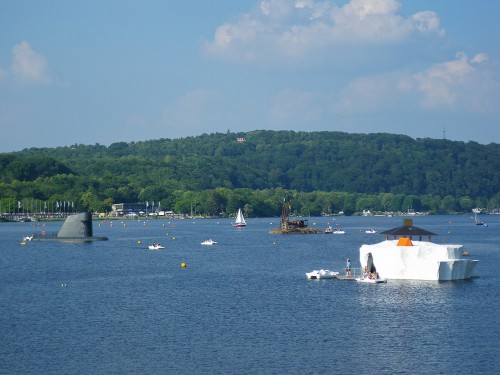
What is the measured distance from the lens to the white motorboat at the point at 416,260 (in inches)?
2977

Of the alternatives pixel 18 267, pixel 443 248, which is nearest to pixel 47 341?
pixel 443 248

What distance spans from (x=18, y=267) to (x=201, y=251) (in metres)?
34.6

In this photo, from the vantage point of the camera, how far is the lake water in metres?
47.3

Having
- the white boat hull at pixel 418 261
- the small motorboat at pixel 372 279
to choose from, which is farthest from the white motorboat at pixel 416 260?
the small motorboat at pixel 372 279

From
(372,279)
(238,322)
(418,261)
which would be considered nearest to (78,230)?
(372,279)

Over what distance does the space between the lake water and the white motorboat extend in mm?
1410

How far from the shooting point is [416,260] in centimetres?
7650

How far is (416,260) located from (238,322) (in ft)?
76.1

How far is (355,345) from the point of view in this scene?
170ft

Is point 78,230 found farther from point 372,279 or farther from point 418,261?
point 418,261

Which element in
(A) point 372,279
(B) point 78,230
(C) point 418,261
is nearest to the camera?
(C) point 418,261

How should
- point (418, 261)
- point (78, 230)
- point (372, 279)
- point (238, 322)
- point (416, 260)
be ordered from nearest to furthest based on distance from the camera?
point (238, 322) < point (418, 261) < point (416, 260) < point (372, 279) < point (78, 230)

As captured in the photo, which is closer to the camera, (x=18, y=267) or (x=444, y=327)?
(x=444, y=327)

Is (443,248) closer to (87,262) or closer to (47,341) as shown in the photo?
(47,341)
